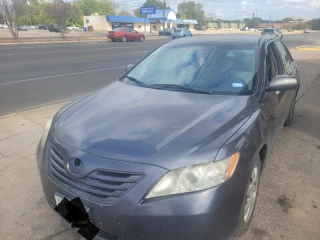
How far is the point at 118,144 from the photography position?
1989 millimetres

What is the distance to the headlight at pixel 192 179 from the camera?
1.80 metres

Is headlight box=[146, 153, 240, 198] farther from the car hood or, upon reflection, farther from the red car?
the red car

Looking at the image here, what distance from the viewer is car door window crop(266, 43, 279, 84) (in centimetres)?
320

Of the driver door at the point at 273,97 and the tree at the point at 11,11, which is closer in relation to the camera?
the driver door at the point at 273,97

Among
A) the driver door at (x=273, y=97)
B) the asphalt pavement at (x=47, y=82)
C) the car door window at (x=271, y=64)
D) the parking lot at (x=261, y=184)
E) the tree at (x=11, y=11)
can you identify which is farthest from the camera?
the tree at (x=11, y=11)

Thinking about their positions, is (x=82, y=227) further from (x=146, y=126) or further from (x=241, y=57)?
(x=241, y=57)

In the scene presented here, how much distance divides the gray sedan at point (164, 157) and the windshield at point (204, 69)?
20 millimetres

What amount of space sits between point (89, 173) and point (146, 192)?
41 cm

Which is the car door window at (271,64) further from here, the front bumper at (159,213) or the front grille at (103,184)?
the front grille at (103,184)

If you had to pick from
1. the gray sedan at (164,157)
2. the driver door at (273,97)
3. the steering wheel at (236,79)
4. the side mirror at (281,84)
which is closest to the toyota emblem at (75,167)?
the gray sedan at (164,157)

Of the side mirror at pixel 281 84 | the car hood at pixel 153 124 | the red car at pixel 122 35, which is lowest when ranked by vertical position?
the red car at pixel 122 35

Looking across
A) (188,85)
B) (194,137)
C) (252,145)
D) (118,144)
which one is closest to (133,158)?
(118,144)

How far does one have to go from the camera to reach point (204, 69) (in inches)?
125

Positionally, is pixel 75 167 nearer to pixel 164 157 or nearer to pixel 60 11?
pixel 164 157
